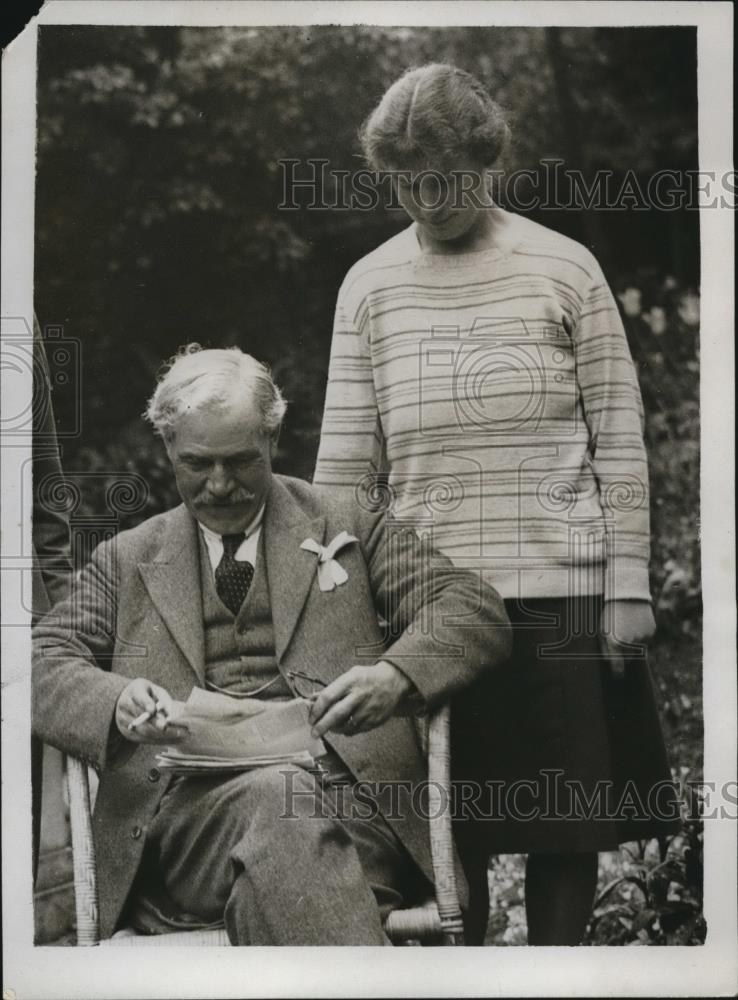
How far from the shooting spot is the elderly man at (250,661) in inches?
149

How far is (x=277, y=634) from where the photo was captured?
12.7 ft

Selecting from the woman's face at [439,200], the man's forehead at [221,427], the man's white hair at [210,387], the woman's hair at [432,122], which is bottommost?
the man's forehead at [221,427]

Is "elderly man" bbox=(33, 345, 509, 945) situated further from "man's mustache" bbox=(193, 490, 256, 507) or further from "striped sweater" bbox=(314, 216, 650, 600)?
"striped sweater" bbox=(314, 216, 650, 600)

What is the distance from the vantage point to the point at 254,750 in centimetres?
385

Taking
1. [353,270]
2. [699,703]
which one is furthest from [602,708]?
[353,270]

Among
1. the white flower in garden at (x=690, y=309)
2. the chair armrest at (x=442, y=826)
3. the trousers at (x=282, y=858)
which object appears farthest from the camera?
the white flower in garden at (x=690, y=309)

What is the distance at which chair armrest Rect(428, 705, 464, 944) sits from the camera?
3820 millimetres

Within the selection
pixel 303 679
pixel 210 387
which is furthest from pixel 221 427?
pixel 303 679

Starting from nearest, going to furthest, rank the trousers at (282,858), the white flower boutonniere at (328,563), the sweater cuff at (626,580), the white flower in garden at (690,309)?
the trousers at (282,858) < the white flower boutonniere at (328,563) < the sweater cuff at (626,580) < the white flower in garden at (690,309)

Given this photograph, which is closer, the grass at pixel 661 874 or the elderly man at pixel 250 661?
the elderly man at pixel 250 661

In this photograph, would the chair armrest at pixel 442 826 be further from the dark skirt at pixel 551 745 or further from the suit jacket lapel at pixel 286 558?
the suit jacket lapel at pixel 286 558

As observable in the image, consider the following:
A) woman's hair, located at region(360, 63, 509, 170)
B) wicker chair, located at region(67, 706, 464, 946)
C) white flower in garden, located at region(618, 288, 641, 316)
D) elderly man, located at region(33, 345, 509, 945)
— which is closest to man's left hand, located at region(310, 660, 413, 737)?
elderly man, located at region(33, 345, 509, 945)

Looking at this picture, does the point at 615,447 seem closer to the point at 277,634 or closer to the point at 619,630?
the point at 619,630

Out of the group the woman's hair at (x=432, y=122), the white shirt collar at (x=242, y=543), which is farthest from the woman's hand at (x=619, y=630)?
the woman's hair at (x=432, y=122)
